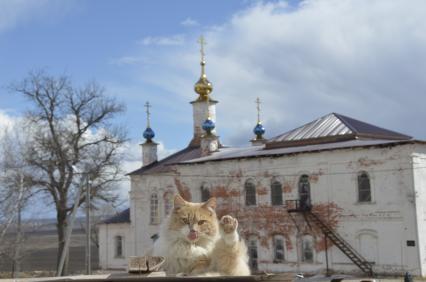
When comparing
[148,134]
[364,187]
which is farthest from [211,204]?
[148,134]

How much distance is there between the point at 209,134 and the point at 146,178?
477 centimetres

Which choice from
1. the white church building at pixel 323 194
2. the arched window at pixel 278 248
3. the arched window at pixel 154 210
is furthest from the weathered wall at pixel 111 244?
the arched window at pixel 278 248

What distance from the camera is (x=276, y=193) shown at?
99.3 ft

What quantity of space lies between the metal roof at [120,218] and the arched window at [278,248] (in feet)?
39.3

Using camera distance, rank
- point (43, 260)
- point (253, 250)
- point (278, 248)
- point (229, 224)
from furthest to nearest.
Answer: point (43, 260)
point (253, 250)
point (278, 248)
point (229, 224)

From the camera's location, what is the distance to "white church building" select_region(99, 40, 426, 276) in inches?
1037

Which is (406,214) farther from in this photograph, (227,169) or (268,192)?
(227,169)

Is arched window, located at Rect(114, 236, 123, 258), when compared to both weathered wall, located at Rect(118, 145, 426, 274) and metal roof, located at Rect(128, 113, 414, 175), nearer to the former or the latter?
weathered wall, located at Rect(118, 145, 426, 274)

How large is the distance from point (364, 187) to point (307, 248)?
4.15 m

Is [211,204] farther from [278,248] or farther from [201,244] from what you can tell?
[278,248]

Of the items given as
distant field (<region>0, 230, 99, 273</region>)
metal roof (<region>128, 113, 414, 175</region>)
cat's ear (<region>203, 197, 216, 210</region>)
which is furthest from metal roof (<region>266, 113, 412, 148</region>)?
cat's ear (<region>203, 197, 216, 210</region>)

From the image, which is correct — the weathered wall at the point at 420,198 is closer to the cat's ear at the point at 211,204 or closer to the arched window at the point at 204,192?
the arched window at the point at 204,192

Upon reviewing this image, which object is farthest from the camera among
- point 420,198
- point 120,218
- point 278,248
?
point 120,218

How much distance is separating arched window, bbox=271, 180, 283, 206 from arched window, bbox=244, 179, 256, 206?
1.12 metres
